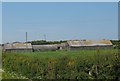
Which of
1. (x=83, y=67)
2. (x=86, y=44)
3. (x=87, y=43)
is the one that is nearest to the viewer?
(x=83, y=67)

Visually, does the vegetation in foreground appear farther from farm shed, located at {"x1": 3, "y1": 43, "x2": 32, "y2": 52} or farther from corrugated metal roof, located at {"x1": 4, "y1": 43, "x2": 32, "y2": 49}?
corrugated metal roof, located at {"x1": 4, "y1": 43, "x2": 32, "y2": 49}

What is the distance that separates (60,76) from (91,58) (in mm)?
1860

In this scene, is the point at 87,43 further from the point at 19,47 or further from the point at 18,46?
the point at 18,46

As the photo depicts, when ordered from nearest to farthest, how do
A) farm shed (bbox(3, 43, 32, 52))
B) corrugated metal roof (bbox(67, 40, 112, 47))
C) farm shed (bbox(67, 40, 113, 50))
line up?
1. farm shed (bbox(3, 43, 32, 52))
2. farm shed (bbox(67, 40, 113, 50))
3. corrugated metal roof (bbox(67, 40, 112, 47))

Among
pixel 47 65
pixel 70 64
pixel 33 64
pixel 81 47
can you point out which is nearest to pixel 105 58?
pixel 70 64

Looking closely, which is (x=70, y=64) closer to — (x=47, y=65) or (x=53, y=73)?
(x=53, y=73)

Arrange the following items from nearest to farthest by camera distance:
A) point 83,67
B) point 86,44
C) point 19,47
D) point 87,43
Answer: point 83,67 < point 19,47 < point 86,44 < point 87,43

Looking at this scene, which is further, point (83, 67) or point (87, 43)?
point (87, 43)

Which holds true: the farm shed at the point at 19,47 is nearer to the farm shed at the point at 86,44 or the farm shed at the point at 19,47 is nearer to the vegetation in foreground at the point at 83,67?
the farm shed at the point at 86,44

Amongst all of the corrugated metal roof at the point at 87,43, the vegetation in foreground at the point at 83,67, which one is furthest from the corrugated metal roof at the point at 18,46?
the vegetation in foreground at the point at 83,67

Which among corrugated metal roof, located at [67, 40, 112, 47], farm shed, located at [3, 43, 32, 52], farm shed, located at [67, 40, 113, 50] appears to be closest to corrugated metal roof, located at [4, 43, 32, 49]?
farm shed, located at [3, 43, 32, 52]

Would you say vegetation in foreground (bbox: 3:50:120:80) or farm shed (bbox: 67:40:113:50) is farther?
farm shed (bbox: 67:40:113:50)

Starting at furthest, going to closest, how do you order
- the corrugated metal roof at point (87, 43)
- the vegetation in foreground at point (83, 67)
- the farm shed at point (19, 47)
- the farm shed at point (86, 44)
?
the corrugated metal roof at point (87, 43) < the farm shed at point (86, 44) < the farm shed at point (19, 47) < the vegetation in foreground at point (83, 67)

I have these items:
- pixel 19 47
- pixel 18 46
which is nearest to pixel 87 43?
pixel 19 47
